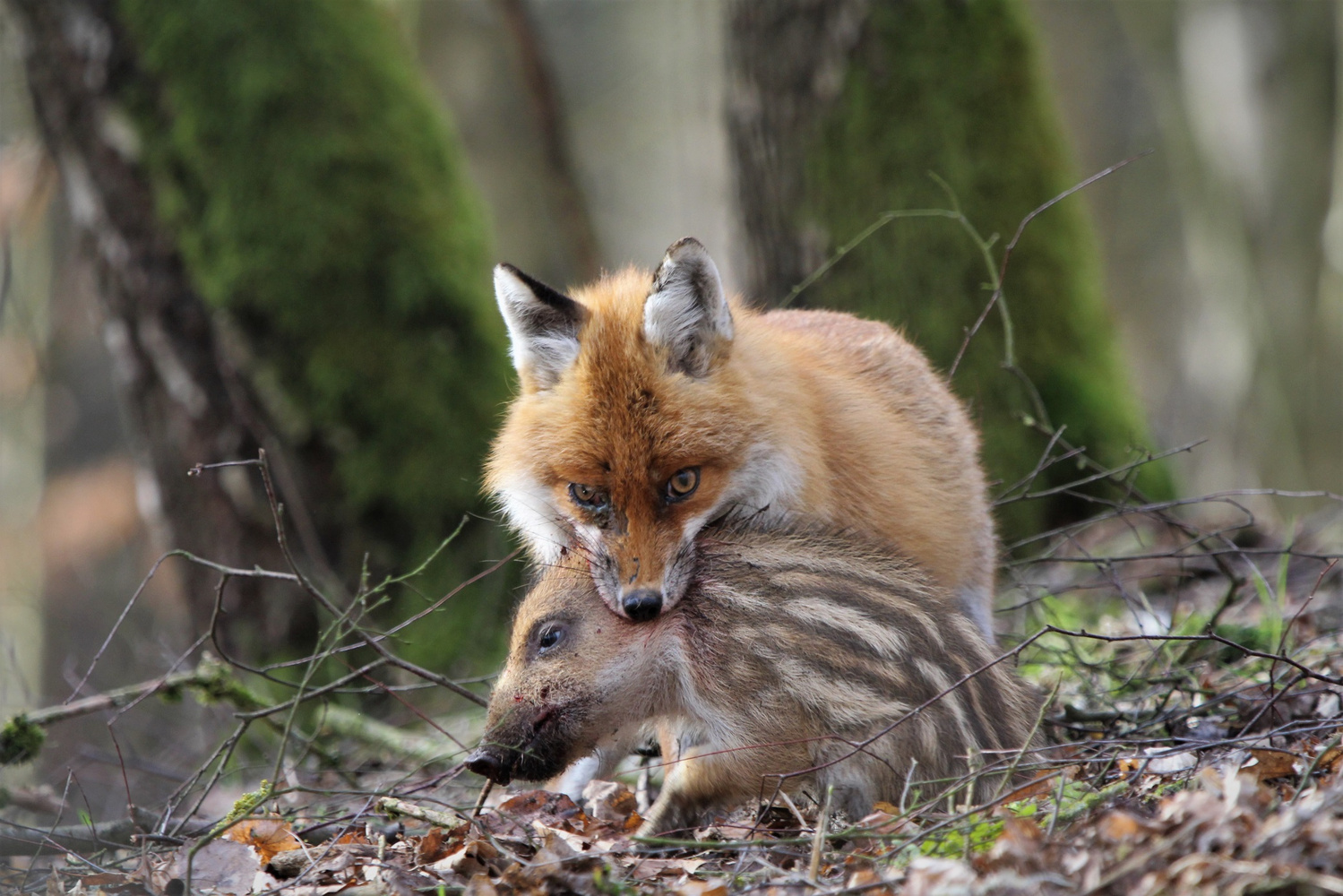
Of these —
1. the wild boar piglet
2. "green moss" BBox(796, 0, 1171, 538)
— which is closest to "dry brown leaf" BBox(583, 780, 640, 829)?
the wild boar piglet

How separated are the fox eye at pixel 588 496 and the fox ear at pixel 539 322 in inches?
23.6

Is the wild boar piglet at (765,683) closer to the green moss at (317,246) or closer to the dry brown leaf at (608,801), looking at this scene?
the dry brown leaf at (608,801)

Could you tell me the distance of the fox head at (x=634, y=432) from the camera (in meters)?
4.66

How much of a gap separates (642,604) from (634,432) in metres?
0.76

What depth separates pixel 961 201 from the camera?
7.55 m

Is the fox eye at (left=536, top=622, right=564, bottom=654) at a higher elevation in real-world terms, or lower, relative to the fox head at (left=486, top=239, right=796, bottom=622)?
lower

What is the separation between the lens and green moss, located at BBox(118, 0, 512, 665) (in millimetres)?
7645

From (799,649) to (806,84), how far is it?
4.82 m

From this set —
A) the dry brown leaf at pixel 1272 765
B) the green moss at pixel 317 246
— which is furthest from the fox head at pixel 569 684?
the green moss at pixel 317 246

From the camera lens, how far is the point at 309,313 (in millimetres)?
7676

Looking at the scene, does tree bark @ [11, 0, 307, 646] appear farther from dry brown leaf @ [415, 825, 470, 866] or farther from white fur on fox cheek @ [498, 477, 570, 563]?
dry brown leaf @ [415, 825, 470, 866]

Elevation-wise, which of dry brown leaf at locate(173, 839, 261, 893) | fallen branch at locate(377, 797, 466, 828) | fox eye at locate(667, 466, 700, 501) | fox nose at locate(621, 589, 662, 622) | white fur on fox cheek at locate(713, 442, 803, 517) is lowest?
fallen branch at locate(377, 797, 466, 828)

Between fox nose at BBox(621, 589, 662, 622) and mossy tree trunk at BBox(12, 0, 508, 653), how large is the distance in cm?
335

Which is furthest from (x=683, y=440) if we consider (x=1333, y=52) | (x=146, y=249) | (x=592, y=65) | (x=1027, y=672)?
(x=592, y=65)
